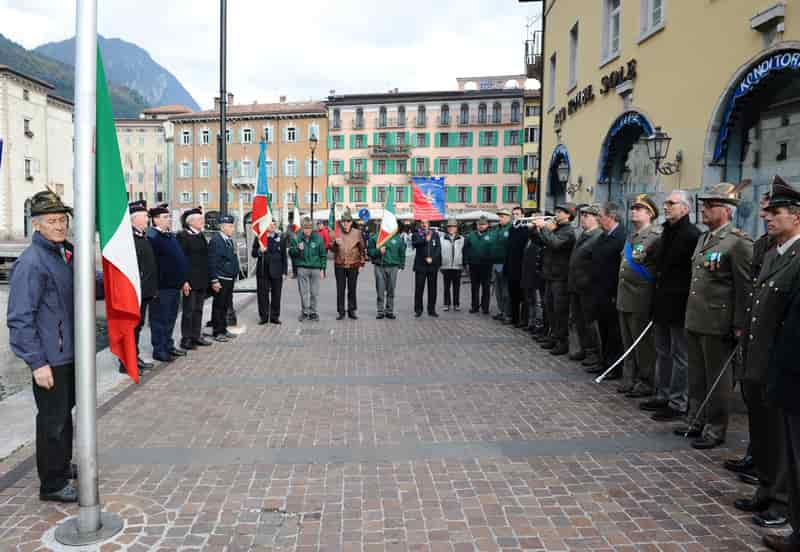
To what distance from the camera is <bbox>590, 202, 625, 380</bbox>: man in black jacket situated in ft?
24.8

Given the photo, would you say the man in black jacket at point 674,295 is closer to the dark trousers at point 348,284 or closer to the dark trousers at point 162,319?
the dark trousers at point 162,319

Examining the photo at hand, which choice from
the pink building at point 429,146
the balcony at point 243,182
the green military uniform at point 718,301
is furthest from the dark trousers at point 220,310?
the balcony at point 243,182

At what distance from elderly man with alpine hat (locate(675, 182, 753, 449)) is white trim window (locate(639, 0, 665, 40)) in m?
7.20

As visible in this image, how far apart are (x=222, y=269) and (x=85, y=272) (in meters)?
6.69

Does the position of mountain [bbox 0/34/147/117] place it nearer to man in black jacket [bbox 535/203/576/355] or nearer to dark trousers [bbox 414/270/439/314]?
dark trousers [bbox 414/270/439/314]

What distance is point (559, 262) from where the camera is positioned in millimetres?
9211

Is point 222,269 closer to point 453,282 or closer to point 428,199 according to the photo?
point 453,282

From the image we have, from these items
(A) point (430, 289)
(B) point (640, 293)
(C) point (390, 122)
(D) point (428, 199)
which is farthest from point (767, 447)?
(C) point (390, 122)

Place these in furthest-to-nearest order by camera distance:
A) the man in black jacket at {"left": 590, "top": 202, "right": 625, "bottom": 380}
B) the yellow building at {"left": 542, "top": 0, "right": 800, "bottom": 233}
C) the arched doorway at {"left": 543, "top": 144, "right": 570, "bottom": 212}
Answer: the arched doorway at {"left": 543, "top": 144, "right": 570, "bottom": 212} → the yellow building at {"left": 542, "top": 0, "right": 800, "bottom": 233} → the man in black jacket at {"left": 590, "top": 202, "right": 625, "bottom": 380}

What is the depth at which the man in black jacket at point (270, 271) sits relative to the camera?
11484mm

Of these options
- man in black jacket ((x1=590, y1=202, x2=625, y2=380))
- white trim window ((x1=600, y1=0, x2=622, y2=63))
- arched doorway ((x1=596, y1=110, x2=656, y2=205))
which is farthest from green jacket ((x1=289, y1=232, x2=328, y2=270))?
white trim window ((x1=600, y1=0, x2=622, y2=63))

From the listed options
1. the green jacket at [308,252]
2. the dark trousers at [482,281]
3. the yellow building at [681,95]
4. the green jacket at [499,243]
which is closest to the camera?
the yellow building at [681,95]

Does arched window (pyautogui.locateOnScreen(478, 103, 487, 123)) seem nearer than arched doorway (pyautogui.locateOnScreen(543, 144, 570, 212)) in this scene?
No

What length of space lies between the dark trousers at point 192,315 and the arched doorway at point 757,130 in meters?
7.31
